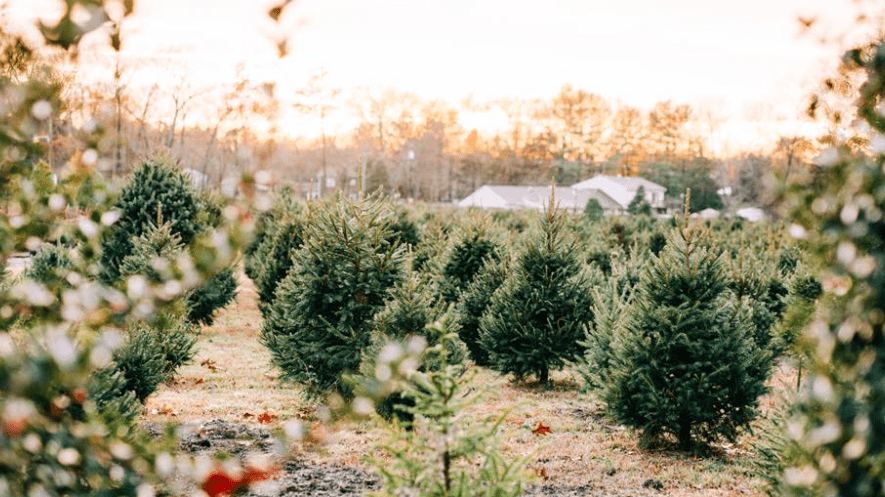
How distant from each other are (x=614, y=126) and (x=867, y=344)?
85725 mm

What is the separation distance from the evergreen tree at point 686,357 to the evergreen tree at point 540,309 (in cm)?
288

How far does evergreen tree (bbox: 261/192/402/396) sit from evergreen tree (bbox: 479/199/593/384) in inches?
96.8

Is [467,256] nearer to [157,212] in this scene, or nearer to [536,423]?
[536,423]

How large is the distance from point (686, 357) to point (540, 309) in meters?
3.33

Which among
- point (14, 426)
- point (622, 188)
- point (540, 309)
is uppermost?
point (14, 426)

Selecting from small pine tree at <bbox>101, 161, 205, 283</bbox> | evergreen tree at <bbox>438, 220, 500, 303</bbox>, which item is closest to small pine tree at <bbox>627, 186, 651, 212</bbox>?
evergreen tree at <bbox>438, 220, 500, 303</bbox>

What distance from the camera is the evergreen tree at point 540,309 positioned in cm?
1080

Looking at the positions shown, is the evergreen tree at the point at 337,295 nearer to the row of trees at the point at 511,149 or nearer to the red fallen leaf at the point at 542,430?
the red fallen leaf at the point at 542,430

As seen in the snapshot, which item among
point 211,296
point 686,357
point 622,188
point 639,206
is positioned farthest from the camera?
point 622,188

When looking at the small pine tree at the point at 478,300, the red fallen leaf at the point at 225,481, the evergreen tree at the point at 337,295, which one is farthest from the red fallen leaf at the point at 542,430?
the red fallen leaf at the point at 225,481

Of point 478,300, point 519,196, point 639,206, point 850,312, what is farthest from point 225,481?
point 519,196

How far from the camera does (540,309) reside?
10.8 metres

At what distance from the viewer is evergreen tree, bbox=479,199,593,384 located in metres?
10.8

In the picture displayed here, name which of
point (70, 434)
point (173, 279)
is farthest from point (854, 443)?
point (70, 434)
